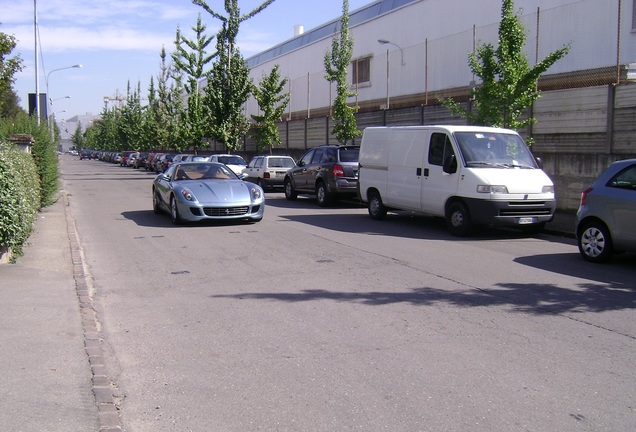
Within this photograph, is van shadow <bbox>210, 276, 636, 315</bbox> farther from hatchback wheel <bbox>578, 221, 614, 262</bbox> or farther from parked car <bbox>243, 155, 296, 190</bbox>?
parked car <bbox>243, 155, 296, 190</bbox>

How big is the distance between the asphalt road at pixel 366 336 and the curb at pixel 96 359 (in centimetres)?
9

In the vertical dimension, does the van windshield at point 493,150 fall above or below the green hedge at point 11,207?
above

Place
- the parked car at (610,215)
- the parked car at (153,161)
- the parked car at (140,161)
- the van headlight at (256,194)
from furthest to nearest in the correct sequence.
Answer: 1. the parked car at (140,161)
2. the parked car at (153,161)
3. the van headlight at (256,194)
4. the parked car at (610,215)

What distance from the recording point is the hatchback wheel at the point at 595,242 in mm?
9930

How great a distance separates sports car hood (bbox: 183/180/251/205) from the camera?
1408cm

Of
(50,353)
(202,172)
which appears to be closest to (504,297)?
(50,353)

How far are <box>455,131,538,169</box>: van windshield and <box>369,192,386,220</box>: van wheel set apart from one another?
3029 mm

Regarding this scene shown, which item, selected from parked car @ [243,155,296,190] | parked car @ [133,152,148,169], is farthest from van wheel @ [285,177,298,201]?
parked car @ [133,152,148,169]

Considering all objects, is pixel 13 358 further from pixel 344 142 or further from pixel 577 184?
pixel 344 142

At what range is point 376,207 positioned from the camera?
52.5ft

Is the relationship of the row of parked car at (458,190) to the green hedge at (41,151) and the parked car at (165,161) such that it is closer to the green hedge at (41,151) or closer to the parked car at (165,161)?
the green hedge at (41,151)

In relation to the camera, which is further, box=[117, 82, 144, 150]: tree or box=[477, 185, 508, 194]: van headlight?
box=[117, 82, 144, 150]: tree

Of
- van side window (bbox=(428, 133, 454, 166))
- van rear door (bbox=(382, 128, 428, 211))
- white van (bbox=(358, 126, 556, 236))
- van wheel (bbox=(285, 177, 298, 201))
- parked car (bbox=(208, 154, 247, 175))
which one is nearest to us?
white van (bbox=(358, 126, 556, 236))

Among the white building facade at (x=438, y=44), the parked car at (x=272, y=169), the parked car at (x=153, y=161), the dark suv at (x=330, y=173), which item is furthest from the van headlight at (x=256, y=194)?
the parked car at (x=153, y=161)
